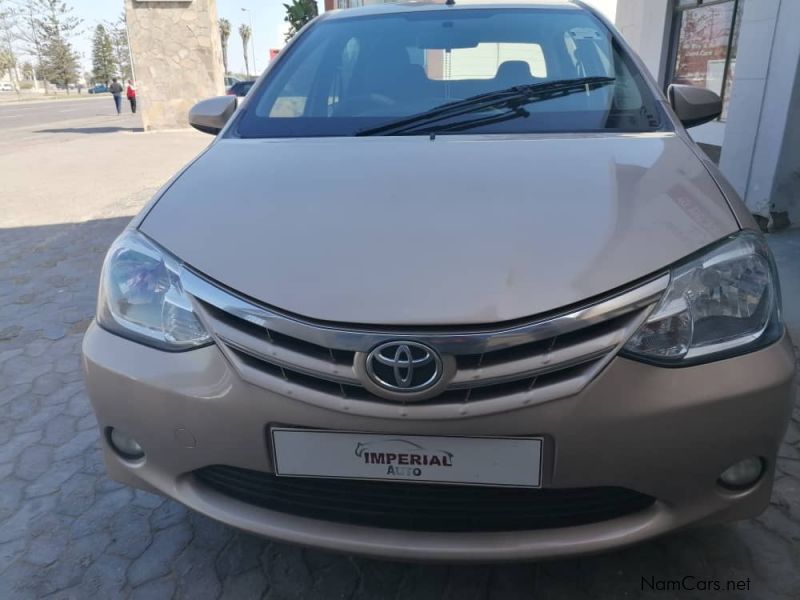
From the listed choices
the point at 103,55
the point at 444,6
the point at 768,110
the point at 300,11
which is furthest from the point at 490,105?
the point at 103,55

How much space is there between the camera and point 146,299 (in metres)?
1.63

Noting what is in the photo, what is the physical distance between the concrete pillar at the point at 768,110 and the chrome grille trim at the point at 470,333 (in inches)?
168

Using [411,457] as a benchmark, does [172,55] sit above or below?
above

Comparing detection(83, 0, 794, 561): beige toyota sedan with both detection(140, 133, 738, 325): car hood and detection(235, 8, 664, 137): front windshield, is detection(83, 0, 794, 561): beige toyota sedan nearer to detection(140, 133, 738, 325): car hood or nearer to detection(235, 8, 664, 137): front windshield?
detection(140, 133, 738, 325): car hood

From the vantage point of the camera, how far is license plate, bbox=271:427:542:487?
4.58 ft

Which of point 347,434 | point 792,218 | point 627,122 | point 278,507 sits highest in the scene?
point 627,122

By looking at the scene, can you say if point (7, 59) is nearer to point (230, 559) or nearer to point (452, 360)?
point (230, 559)

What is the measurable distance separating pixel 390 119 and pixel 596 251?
1090 mm

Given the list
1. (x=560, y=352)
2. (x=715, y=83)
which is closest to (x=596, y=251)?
(x=560, y=352)

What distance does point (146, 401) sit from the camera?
1542mm

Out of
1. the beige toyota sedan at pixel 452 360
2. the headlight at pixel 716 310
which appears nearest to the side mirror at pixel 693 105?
the beige toyota sedan at pixel 452 360

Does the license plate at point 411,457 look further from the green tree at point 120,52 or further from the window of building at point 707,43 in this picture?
the green tree at point 120,52

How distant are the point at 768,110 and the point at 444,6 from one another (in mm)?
3396

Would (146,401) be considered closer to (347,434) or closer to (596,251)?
(347,434)
